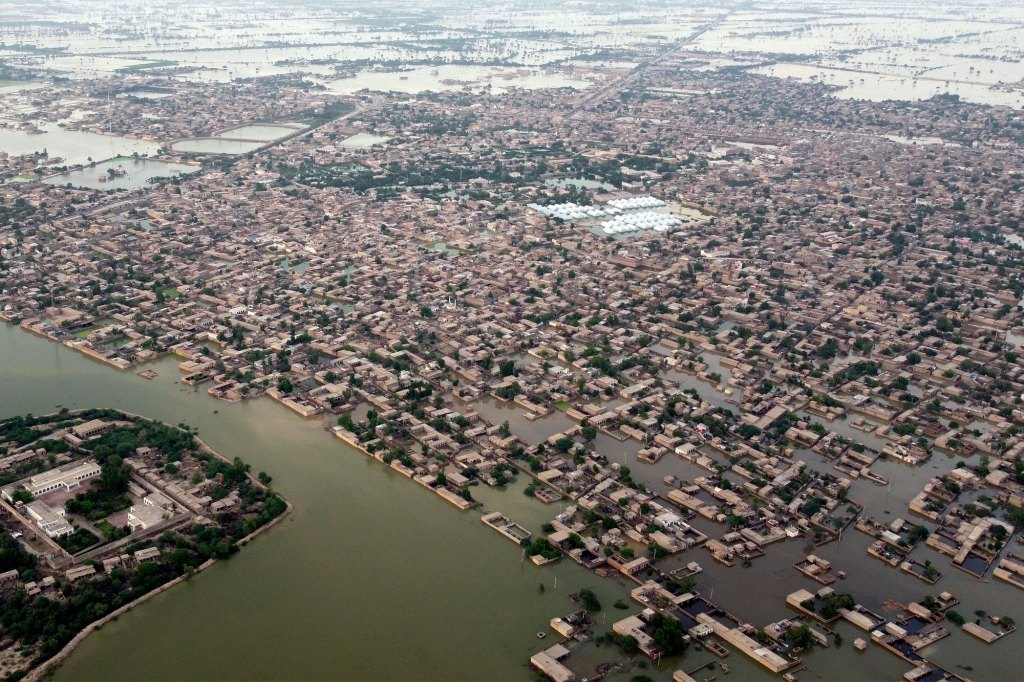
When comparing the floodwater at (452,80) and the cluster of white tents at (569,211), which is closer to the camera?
the cluster of white tents at (569,211)

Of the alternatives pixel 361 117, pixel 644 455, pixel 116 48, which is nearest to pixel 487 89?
pixel 361 117

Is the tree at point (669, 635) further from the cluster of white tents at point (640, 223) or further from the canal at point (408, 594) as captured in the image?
the cluster of white tents at point (640, 223)

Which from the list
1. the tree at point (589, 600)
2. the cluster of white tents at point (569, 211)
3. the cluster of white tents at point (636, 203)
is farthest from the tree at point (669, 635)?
the cluster of white tents at point (636, 203)

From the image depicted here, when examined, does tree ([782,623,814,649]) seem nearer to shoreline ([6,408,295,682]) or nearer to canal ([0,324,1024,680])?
canal ([0,324,1024,680])

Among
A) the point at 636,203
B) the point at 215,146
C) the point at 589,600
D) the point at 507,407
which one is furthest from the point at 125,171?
the point at 589,600

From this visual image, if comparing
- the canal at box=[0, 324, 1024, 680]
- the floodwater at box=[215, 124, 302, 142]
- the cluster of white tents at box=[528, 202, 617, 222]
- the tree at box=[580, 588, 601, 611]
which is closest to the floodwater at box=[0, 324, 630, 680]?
the canal at box=[0, 324, 1024, 680]

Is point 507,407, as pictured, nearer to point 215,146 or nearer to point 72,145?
point 215,146

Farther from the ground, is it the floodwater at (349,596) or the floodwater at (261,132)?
the floodwater at (261,132)

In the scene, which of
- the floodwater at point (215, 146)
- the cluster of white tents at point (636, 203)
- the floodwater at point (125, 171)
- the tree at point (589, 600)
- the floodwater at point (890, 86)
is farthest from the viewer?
the floodwater at point (890, 86)
